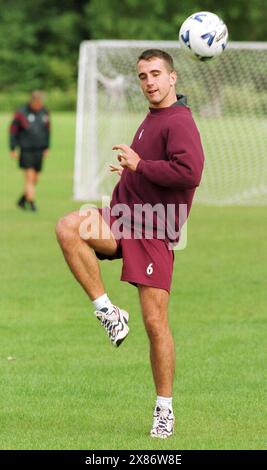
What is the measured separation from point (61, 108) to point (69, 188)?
4145cm

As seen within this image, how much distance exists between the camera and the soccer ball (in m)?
8.68

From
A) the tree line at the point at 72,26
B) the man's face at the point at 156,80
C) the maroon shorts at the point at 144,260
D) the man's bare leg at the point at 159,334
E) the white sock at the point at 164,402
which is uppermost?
the tree line at the point at 72,26

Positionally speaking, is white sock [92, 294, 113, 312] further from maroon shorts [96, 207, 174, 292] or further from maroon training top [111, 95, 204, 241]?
maroon training top [111, 95, 204, 241]

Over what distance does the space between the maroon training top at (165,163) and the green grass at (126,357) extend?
51.8 inches

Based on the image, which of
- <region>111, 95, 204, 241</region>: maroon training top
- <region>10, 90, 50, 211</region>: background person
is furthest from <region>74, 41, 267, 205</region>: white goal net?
<region>111, 95, 204, 241</region>: maroon training top

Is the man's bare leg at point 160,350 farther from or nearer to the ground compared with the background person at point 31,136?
nearer to the ground

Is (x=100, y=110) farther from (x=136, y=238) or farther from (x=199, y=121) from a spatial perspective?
(x=136, y=238)

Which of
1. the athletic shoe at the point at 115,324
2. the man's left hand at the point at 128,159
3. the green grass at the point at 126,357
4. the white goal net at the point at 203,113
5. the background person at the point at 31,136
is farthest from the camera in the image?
the white goal net at the point at 203,113

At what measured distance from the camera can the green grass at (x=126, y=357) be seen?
7.69m

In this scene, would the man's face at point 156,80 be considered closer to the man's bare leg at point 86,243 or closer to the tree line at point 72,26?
the man's bare leg at point 86,243

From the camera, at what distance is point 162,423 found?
747 centimetres

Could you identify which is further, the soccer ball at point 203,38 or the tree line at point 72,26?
the tree line at point 72,26

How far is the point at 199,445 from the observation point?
23.8 feet

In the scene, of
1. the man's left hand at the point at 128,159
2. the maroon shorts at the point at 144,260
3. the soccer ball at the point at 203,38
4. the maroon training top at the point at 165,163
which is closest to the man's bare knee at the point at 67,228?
the maroon shorts at the point at 144,260
